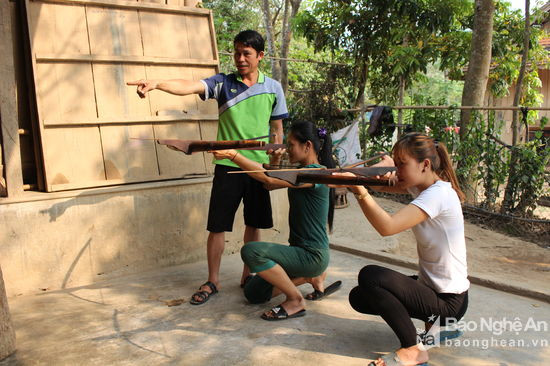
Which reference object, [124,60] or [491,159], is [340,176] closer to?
[124,60]

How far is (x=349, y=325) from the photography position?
3.01 m

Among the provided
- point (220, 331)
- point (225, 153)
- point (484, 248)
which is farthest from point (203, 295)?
point (484, 248)

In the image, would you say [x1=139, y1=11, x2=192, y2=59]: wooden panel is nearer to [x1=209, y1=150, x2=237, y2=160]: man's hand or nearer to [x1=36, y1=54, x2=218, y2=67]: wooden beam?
[x1=36, y1=54, x2=218, y2=67]: wooden beam

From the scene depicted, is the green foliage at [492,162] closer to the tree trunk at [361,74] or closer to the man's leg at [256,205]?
the tree trunk at [361,74]

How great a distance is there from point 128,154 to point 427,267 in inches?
113

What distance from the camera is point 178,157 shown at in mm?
4574

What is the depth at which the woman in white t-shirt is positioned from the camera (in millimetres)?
2451

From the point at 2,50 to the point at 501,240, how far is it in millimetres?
6139

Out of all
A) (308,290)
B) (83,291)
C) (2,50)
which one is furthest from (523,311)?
(2,50)

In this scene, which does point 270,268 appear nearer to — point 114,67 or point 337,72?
point 114,67

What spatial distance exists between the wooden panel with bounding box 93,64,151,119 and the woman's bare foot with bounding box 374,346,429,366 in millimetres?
3112

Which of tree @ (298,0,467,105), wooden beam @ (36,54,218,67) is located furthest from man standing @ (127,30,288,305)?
tree @ (298,0,467,105)

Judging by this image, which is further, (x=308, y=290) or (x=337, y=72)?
(x=337, y=72)

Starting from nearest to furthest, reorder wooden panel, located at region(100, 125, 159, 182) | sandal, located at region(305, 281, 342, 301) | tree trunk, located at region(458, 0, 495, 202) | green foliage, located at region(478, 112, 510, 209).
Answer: sandal, located at region(305, 281, 342, 301), wooden panel, located at region(100, 125, 159, 182), green foliage, located at region(478, 112, 510, 209), tree trunk, located at region(458, 0, 495, 202)
